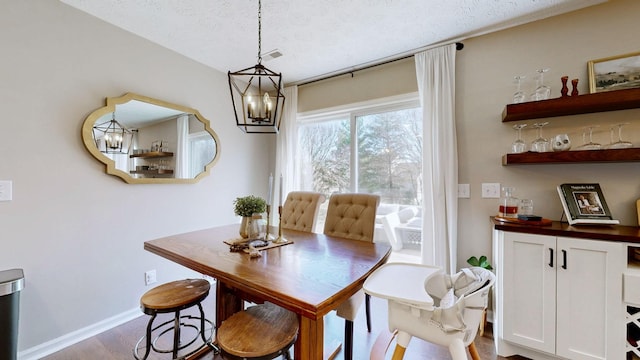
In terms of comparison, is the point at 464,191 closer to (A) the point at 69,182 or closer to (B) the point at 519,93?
(B) the point at 519,93

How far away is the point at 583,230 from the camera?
157 centimetres

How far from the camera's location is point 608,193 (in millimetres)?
1831

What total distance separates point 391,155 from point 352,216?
108 cm


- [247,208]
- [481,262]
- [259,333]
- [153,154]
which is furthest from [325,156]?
[259,333]

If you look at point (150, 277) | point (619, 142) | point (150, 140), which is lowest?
point (150, 277)

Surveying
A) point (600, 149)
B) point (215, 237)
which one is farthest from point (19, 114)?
point (600, 149)

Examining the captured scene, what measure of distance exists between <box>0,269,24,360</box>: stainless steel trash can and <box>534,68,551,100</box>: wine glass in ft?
12.4

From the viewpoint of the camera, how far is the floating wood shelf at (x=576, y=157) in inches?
62.6

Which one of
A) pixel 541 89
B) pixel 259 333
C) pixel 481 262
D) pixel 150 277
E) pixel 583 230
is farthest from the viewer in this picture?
pixel 150 277

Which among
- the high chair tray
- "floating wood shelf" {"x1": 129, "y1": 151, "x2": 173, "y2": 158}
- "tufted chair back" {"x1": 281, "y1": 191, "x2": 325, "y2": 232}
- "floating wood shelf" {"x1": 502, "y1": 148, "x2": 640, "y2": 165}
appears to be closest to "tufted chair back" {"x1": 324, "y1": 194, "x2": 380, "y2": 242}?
"tufted chair back" {"x1": 281, "y1": 191, "x2": 325, "y2": 232}

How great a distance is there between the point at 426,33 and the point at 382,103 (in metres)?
0.76

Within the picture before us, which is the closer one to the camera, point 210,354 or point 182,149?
point 210,354

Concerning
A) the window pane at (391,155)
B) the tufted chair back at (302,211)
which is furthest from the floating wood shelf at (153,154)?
the window pane at (391,155)

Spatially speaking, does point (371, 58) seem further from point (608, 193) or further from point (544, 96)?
point (608, 193)
